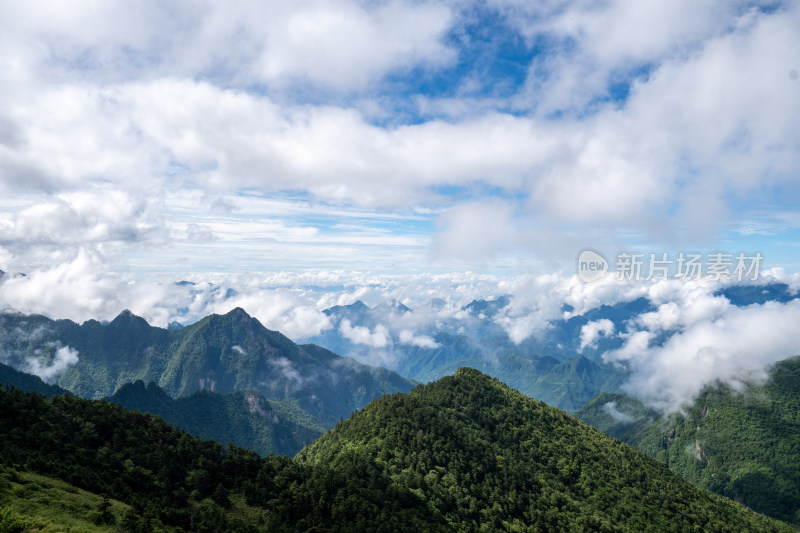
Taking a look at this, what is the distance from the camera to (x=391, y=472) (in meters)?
110

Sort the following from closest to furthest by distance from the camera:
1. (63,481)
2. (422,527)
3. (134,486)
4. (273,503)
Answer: (63,481), (134,486), (273,503), (422,527)

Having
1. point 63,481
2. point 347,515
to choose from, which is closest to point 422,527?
point 347,515

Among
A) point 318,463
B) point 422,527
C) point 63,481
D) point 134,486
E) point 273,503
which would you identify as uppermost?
point 63,481

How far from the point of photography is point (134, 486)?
75438 mm

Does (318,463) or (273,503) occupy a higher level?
(273,503)

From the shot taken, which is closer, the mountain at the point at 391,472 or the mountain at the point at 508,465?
the mountain at the point at 391,472

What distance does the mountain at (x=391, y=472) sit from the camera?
73.6m

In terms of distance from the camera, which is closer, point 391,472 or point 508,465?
point 391,472

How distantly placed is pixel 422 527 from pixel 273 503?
32691 millimetres

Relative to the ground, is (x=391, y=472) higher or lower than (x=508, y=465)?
higher

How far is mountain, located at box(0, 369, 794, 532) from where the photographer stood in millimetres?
73562

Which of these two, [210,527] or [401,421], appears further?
[401,421]

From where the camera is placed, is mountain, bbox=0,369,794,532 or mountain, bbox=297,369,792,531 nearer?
mountain, bbox=0,369,794,532

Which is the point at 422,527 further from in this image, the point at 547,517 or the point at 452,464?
the point at 547,517
